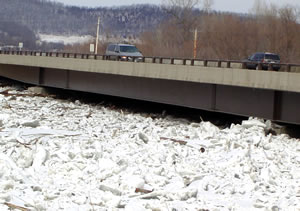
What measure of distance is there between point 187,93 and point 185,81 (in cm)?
61

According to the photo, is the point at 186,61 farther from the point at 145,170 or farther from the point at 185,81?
the point at 145,170

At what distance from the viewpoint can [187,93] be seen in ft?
79.5

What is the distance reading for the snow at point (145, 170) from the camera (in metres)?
9.51

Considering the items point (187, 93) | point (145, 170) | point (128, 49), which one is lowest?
point (145, 170)

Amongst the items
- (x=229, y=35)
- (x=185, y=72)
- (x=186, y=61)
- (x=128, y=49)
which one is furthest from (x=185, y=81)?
(x=229, y=35)

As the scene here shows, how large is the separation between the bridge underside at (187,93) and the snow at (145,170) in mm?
2076

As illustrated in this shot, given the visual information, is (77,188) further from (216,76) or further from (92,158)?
(216,76)

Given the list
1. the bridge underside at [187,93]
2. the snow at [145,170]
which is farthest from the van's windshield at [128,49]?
the snow at [145,170]

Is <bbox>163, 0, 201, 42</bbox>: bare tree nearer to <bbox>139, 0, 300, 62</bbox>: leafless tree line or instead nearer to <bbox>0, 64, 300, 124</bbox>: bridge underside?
<bbox>139, 0, 300, 62</bbox>: leafless tree line

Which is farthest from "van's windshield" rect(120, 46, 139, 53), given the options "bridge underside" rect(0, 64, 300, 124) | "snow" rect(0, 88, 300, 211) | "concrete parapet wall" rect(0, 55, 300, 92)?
"snow" rect(0, 88, 300, 211)

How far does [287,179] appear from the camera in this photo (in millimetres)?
11383

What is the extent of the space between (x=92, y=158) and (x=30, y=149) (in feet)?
5.57

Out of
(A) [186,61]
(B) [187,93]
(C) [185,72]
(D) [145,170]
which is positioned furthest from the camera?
(A) [186,61]

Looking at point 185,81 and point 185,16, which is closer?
point 185,81
